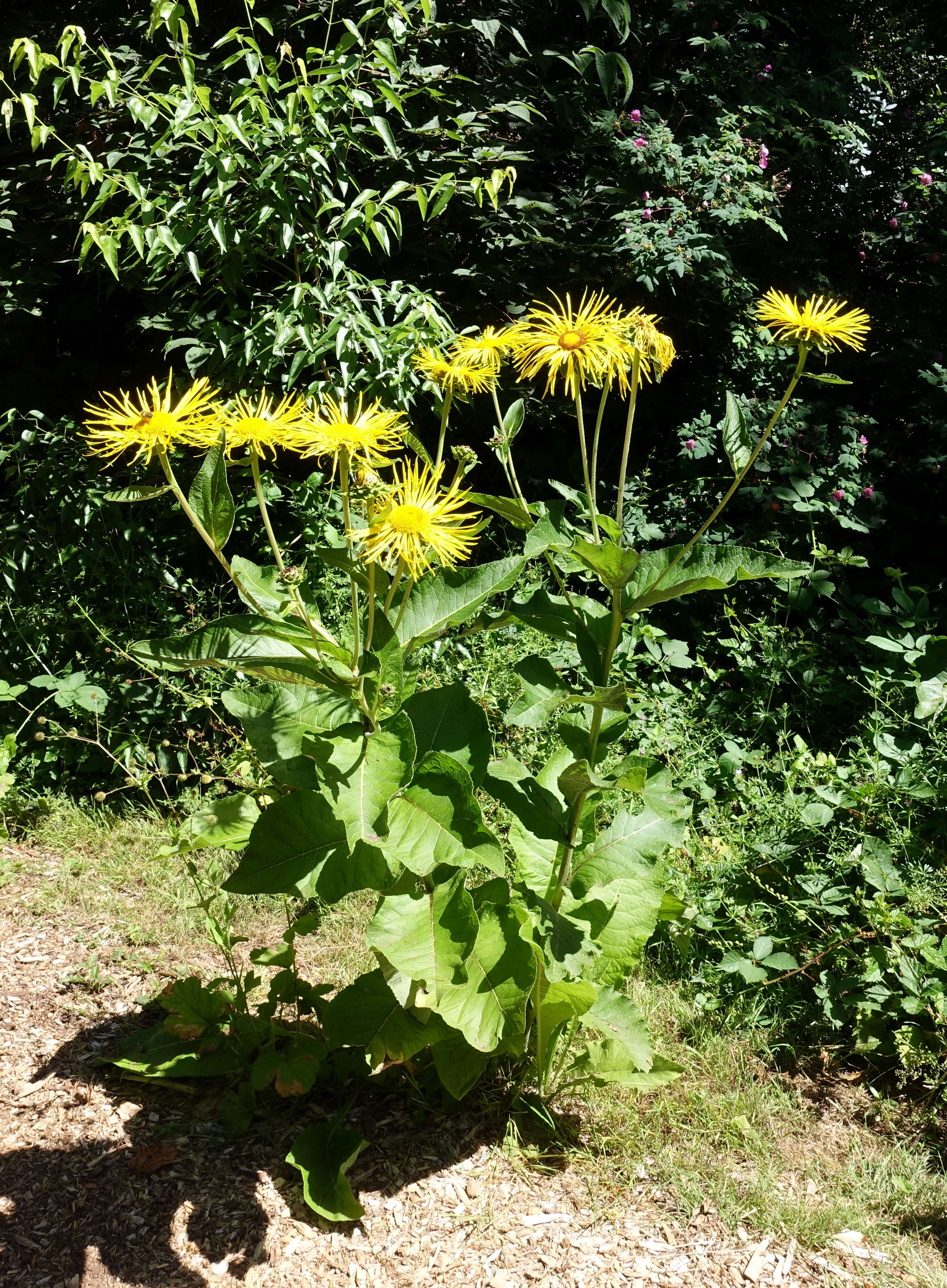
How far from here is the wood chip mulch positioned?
1.83m

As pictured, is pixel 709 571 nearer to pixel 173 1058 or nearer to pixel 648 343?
pixel 648 343

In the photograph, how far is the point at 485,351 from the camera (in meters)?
1.79

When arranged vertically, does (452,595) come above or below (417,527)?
below

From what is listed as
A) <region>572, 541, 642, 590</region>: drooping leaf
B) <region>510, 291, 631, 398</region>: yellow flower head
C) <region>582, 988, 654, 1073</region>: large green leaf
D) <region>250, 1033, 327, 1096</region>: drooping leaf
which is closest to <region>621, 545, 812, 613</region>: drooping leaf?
<region>572, 541, 642, 590</region>: drooping leaf

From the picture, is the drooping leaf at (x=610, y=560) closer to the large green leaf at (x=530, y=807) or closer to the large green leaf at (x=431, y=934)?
the large green leaf at (x=530, y=807)

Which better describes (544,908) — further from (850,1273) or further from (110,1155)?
(110,1155)

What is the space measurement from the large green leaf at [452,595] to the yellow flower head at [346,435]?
287 mm

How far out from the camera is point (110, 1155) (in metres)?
2.05

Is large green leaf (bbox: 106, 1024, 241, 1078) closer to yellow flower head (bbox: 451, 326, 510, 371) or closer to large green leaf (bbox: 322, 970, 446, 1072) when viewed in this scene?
large green leaf (bbox: 322, 970, 446, 1072)

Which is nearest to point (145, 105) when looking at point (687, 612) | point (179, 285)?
point (179, 285)

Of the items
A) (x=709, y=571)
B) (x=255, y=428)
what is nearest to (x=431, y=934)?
(x=709, y=571)

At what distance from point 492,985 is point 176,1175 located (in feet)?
2.73

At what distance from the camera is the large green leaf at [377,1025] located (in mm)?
1958

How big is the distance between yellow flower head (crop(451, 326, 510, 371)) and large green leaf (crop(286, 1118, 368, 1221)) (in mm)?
1553
